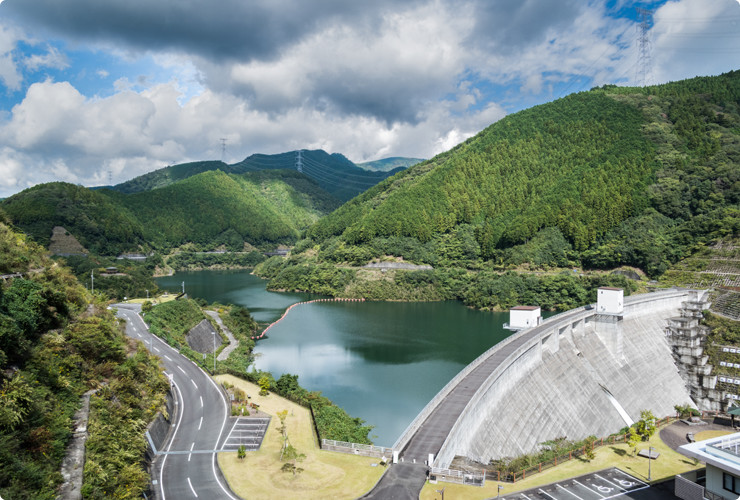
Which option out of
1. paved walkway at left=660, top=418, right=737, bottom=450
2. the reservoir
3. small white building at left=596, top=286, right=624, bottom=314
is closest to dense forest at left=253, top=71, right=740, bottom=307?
the reservoir

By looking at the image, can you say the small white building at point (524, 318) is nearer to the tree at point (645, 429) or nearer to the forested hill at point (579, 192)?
the tree at point (645, 429)

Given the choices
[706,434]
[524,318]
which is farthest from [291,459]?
[524,318]

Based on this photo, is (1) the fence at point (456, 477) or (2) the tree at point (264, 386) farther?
(2) the tree at point (264, 386)

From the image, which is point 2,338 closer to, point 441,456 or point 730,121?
point 441,456

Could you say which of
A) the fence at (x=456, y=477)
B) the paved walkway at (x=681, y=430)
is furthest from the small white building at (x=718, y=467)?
the paved walkway at (x=681, y=430)

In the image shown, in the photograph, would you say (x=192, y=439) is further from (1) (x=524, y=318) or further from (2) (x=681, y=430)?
(1) (x=524, y=318)

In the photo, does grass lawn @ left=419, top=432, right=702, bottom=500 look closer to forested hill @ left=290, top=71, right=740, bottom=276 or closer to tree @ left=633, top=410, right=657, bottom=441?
tree @ left=633, top=410, right=657, bottom=441

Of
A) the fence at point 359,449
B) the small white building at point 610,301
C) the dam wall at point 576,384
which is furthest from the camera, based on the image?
the small white building at point 610,301
